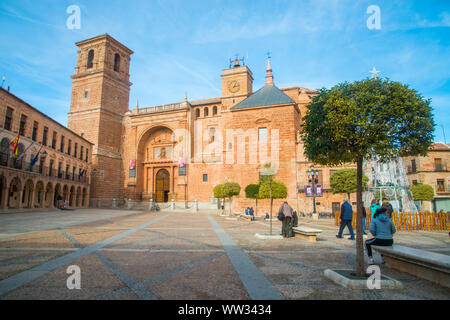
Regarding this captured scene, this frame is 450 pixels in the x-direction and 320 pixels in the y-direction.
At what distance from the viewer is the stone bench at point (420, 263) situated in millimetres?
4227

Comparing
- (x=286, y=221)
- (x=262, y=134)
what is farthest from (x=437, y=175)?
(x=286, y=221)

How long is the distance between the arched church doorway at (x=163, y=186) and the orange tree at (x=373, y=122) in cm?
3408

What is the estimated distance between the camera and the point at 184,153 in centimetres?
3534

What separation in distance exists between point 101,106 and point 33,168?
1596 centimetres

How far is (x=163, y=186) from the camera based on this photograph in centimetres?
3750

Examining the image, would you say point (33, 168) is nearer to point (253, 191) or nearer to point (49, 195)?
point (49, 195)

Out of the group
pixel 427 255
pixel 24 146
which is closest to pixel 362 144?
pixel 427 255

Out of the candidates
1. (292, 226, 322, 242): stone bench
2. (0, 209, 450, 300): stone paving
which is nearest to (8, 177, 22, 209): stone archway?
(0, 209, 450, 300): stone paving

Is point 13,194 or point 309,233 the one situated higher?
point 13,194

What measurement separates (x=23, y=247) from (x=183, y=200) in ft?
90.1

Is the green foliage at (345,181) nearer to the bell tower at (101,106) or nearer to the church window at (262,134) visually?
the church window at (262,134)

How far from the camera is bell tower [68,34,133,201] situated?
1410 inches
